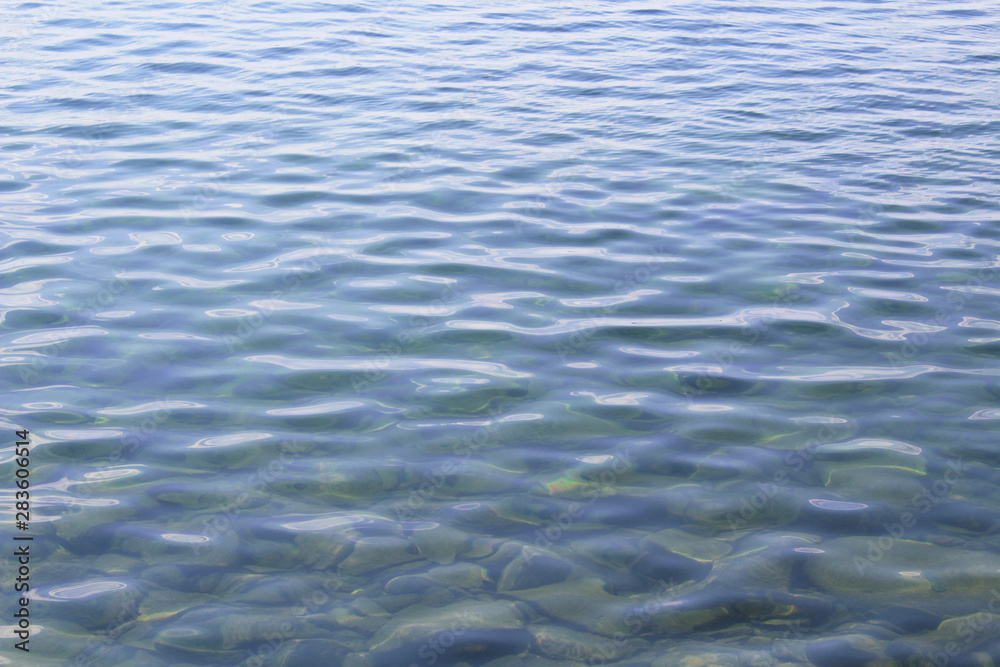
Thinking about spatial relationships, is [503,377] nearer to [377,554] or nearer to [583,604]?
[377,554]

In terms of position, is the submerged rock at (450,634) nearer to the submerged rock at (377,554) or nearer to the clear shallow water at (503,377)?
the clear shallow water at (503,377)

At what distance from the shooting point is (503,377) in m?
Result: 4.58

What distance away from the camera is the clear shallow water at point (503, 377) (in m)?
3.17

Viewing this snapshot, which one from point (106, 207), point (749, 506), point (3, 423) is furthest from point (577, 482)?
point (106, 207)

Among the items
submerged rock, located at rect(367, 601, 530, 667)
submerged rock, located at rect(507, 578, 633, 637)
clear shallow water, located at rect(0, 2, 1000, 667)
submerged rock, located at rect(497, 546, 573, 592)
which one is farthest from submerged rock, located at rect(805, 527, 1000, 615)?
submerged rock, located at rect(367, 601, 530, 667)

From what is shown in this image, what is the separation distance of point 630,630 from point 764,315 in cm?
266

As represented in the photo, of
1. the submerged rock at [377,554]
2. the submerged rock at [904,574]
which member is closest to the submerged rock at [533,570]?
the submerged rock at [377,554]

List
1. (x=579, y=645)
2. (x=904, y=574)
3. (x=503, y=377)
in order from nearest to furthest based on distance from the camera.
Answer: (x=579, y=645) → (x=904, y=574) → (x=503, y=377)

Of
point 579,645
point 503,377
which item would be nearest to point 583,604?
point 579,645

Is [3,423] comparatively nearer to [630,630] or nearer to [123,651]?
[123,651]

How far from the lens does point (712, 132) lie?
867 cm

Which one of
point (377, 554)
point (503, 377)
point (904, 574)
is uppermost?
point (503, 377)

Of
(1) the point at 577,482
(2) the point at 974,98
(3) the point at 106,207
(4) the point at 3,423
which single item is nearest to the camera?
(1) the point at 577,482

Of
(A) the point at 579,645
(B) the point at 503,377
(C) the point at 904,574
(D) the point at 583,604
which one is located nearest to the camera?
(A) the point at 579,645
